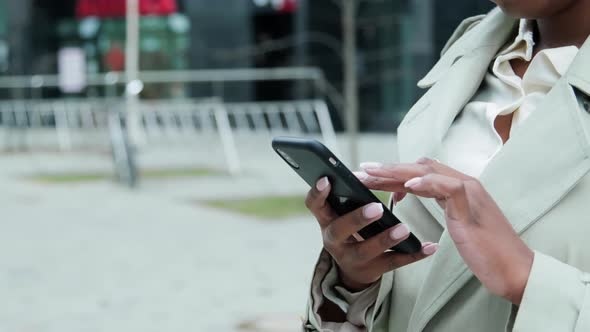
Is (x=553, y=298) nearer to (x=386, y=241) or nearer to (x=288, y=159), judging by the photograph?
(x=386, y=241)

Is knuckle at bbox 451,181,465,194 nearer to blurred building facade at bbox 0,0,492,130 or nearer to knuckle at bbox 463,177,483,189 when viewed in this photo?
knuckle at bbox 463,177,483,189

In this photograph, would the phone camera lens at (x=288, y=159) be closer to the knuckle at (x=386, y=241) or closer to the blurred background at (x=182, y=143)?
the knuckle at (x=386, y=241)

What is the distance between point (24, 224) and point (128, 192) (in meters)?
2.76

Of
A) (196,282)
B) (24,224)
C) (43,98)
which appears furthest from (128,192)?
(43,98)

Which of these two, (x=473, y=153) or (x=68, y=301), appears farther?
(x=68, y=301)

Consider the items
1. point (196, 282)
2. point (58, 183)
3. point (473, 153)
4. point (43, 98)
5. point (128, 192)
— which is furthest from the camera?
point (43, 98)

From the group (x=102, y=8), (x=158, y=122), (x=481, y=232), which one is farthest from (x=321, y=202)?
(x=102, y=8)

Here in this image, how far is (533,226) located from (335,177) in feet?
0.91

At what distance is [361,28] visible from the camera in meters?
20.4

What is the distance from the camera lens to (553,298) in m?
1.20

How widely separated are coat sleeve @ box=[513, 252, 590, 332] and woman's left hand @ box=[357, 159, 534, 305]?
0.01m

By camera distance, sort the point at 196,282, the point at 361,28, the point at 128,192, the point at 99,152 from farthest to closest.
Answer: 1. the point at 361,28
2. the point at 99,152
3. the point at 128,192
4. the point at 196,282

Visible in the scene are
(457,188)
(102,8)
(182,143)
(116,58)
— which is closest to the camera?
(457,188)

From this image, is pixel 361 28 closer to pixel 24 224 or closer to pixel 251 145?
pixel 251 145
